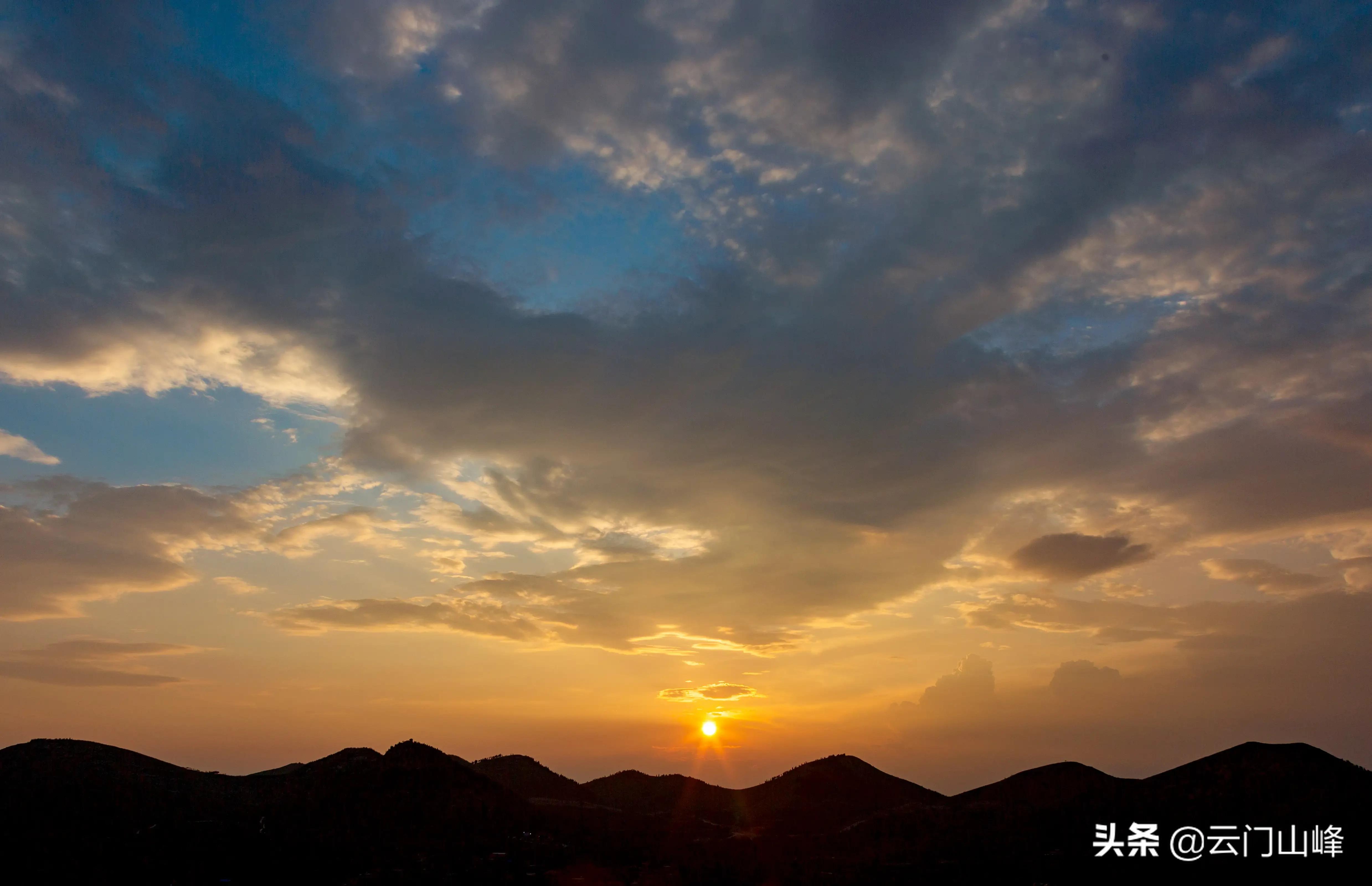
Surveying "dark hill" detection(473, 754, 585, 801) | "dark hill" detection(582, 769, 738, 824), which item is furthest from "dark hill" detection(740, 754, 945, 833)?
"dark hill" detection(473, 754, 585, 801)

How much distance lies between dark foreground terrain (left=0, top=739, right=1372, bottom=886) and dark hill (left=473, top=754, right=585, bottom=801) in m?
20.6

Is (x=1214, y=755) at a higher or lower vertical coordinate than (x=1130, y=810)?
higher

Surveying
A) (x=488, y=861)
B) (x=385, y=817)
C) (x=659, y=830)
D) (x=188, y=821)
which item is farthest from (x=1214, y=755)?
(x=188, y=821)

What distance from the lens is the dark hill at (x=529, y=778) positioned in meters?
106

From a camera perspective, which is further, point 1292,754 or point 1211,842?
point 1292,754

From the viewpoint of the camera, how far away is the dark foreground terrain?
59000 millimetres

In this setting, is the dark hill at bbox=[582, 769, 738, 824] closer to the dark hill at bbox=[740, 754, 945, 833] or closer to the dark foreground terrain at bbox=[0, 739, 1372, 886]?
the dark hill at bbox=[740, 754, 945, 833]

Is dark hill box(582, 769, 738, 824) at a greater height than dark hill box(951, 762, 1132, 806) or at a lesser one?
lesser

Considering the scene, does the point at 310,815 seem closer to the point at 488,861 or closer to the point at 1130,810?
the point at 488,861

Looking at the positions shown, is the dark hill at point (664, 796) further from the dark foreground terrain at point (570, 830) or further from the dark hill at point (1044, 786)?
the dark hill at point (1044, 786)

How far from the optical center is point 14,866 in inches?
2206

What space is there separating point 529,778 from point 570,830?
110 ft

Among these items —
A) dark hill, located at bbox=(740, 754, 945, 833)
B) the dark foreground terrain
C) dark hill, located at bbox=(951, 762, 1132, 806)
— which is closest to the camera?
the dark foreground terrain

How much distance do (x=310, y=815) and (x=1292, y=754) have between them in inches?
3217
